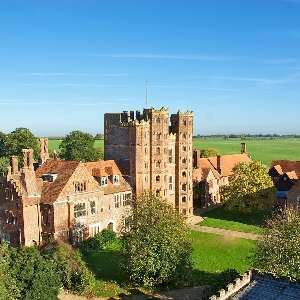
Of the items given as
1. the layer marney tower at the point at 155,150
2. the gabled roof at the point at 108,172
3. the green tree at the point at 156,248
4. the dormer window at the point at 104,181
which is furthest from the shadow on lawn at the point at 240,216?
the green tree at the point at 156,248

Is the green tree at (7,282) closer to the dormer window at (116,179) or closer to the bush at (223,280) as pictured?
the bush at (223,280)

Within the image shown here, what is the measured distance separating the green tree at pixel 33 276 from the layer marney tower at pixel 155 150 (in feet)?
87.7

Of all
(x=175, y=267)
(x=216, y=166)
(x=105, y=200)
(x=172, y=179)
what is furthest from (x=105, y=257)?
(x=216, y=166)

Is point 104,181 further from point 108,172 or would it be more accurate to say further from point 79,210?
point 79,210

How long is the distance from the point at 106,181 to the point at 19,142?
156ft

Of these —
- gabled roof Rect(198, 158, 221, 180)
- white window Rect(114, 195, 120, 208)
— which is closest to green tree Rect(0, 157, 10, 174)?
white window Rect(114, 195, 120, 208)

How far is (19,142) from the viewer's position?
9494cm

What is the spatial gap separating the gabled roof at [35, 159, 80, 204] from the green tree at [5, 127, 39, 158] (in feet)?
140

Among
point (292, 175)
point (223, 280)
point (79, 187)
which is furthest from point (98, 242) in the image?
point (292, 175)

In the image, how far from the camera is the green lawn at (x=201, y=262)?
39062 millimetres

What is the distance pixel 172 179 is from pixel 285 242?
3570cm

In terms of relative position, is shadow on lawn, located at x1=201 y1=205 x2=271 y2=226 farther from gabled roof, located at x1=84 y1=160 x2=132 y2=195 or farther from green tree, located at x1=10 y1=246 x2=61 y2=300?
green tree, located at x1=10 y1=246 x2=61 y2=300

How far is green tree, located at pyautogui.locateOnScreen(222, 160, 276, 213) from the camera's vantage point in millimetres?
65062

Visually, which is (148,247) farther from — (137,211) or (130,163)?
(130,163)
